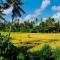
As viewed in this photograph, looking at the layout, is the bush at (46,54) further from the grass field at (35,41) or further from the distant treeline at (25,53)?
the grass field at (35,41)

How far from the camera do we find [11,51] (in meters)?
12.8

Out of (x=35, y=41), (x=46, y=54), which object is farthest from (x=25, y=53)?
(x=35, y=41)

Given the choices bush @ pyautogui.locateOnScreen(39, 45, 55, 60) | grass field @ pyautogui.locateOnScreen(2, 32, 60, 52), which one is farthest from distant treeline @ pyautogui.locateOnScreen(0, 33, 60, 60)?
grass field @ pyautogui.locateOnScreen(2, 32, 60, 52)

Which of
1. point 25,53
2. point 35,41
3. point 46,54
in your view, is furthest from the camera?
point 35,41

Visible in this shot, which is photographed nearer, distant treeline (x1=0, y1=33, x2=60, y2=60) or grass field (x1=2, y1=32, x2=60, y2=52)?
distant treeline (x1=0, y1=33, x2=60, y2=60)

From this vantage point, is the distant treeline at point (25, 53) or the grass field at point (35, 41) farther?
the grass field at point (35, 41)

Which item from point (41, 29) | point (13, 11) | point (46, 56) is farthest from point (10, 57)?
point (41, 29)

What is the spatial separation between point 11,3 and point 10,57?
46838 mm

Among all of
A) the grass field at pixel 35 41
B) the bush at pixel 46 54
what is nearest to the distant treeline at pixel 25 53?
the bush at pixel 46 54

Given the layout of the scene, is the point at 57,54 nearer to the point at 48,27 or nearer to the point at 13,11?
the point at 13,11

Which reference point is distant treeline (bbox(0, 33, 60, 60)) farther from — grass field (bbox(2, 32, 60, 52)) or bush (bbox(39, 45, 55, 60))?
grass field (bbox(2, 32, 60, 52))

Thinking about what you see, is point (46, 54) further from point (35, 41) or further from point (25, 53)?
point (35, 41)

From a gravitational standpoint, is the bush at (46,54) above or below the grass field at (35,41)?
above

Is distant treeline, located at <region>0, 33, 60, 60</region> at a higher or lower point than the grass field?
higher
